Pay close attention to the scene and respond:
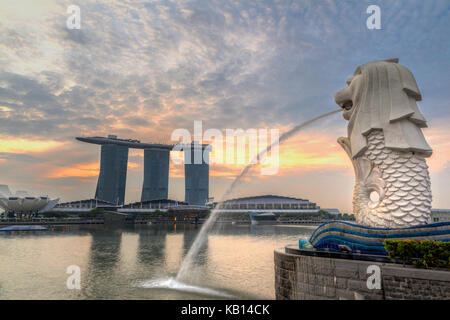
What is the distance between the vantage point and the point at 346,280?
11.7 meters

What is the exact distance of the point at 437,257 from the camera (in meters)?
10.6

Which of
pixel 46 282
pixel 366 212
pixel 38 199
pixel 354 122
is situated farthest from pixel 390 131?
pixel 38 199

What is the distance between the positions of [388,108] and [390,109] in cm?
12

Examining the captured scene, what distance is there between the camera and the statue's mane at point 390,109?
14.2m

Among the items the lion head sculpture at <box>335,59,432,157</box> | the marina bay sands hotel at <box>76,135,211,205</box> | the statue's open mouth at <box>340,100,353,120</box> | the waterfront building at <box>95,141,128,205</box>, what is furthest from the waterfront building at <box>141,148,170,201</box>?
the lion head sculpture at <box>335,59,432,157</box>

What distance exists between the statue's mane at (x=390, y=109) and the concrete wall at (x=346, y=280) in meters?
5.81

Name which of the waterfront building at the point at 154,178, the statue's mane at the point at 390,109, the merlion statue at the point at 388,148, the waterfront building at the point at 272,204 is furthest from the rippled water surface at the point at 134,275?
the waterfront building at the point at 154,178

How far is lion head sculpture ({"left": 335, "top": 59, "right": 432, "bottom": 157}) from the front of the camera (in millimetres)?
14227

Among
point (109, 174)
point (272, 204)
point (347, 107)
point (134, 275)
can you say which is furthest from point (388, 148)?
point (109, 174)

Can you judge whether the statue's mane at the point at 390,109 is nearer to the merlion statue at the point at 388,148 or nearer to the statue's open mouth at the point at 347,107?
the merlion statue at the point at 388,148

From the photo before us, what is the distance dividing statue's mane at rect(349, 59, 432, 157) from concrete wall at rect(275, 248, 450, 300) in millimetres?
5811

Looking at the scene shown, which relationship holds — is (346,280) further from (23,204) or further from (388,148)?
(23,204)

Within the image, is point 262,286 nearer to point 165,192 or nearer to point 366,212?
point 366,212
